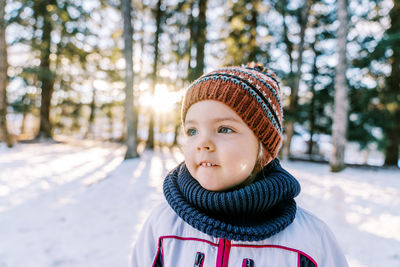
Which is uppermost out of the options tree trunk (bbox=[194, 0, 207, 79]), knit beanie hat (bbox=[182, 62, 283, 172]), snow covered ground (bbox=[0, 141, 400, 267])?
tree trunk (bbox=[194, 0, 207, 79])

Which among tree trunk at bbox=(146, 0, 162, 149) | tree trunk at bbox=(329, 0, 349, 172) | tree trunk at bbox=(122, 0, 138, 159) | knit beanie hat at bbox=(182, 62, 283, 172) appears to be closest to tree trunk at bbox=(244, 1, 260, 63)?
tree trunk at bbox=(329, 0, 349, 172)

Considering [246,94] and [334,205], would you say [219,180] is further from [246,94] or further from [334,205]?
[334,205]

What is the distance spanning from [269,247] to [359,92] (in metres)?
9.92

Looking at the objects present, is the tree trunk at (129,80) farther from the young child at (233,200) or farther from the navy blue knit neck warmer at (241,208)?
the navy blue knit neck warmer at (241,208)

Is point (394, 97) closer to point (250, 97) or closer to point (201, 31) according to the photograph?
point (201, 31)

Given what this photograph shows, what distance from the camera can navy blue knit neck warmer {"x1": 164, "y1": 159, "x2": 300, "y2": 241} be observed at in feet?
3.32

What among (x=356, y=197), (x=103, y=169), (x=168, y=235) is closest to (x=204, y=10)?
(x=103, y=169)

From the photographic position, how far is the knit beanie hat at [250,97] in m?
1.12

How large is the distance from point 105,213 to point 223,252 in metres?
3.03

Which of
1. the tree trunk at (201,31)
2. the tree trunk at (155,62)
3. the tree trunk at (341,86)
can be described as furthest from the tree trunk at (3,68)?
the tree trunk at (341,86)

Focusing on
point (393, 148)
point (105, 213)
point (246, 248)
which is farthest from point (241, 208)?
point (393, 148)

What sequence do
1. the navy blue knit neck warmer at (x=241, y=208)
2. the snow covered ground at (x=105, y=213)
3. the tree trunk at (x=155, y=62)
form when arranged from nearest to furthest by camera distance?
the navy blue knit neck warmer at (x=241, y=208), the snow covered ground at (x=105, y=213), the tree trunk at (x=155, y=62)

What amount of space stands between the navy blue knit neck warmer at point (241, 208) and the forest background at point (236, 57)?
7.10m

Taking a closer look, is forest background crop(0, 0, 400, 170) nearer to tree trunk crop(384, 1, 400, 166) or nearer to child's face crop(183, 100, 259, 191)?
tree trunk crop(384, 1, 400, 166)
